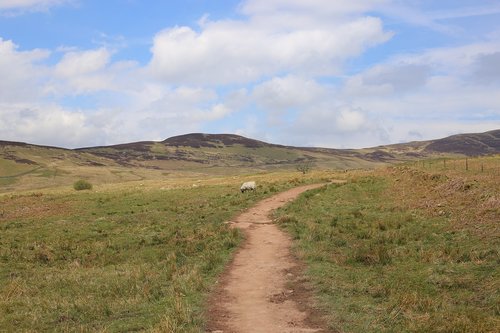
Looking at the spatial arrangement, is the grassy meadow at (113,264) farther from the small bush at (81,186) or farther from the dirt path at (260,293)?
the small bush at (81,186)

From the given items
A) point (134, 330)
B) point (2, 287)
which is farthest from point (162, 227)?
point (134, 330)

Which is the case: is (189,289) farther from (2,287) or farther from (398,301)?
(2,287)

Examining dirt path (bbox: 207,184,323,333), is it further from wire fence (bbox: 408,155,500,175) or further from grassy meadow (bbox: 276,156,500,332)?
wire fence (bbox: 408,155,500,175)

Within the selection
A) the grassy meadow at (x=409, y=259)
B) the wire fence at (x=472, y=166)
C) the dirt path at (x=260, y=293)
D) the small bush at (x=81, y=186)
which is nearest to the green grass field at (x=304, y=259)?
the grassy meadow at (x=409, y=259)

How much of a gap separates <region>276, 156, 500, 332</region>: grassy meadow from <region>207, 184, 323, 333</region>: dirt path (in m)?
0.79

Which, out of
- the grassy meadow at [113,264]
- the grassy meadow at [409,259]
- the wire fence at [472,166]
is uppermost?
the wire fence at [472,166]

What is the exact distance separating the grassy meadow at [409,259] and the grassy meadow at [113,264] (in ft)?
12.7

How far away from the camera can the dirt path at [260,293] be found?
37.2 ft

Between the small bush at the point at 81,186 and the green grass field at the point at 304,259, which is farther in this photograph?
the small bush at the point at 81,186

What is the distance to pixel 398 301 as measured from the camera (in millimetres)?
12047

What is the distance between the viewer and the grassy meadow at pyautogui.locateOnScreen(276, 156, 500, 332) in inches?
438

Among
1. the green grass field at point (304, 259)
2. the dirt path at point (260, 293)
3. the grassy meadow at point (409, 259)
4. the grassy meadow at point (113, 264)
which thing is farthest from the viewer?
the grassy meadow at point (113, 264)

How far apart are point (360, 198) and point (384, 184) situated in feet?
30.4

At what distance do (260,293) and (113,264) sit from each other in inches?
391
